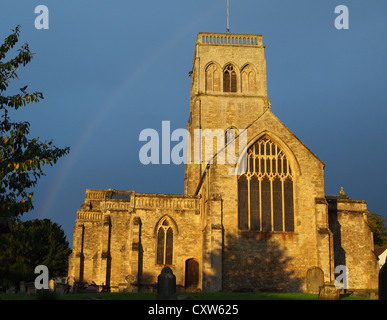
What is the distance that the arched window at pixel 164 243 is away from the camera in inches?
1314

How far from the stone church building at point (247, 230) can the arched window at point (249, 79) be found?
13.4m

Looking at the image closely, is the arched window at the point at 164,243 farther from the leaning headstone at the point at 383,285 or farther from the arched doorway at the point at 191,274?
the leaning headstone at the point at 383,285

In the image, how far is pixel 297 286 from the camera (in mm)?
30328

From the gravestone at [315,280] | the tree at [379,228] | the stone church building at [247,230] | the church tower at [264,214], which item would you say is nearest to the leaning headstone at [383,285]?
the gravestone at [315,280]

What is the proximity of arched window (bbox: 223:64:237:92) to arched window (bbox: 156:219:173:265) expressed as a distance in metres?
16.9

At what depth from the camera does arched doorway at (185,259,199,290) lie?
3338cm

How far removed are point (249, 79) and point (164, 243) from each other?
1990cm

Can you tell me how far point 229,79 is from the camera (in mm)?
45906

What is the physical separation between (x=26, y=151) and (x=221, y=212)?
19.8m

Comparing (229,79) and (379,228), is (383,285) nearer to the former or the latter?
(229,79)

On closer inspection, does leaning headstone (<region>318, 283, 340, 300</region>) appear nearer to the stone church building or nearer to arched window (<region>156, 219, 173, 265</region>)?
the stone church building

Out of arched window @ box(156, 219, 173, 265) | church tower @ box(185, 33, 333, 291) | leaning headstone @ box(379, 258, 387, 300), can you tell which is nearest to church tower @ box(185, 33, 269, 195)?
arched window @ box(156, 219, 173, 265)

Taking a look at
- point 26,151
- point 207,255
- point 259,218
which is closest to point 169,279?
point 26,151

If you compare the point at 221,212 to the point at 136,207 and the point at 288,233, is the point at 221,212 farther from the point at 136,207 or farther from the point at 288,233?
the point at 136,207
